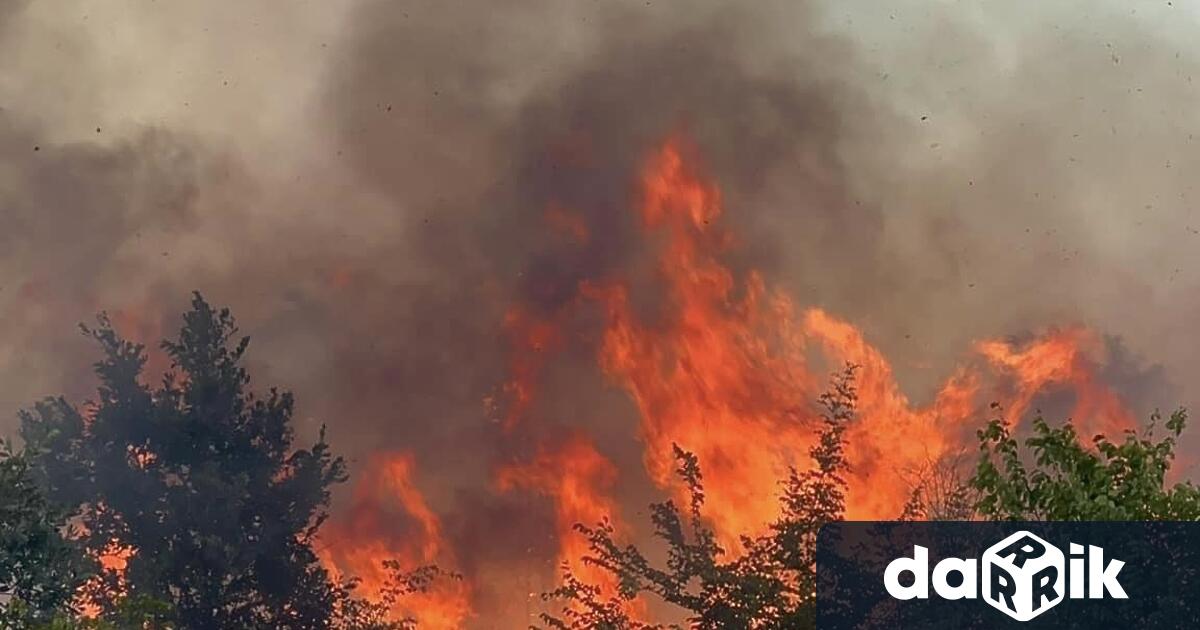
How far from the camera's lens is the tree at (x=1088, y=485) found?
11.4 metres

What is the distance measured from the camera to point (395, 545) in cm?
4206

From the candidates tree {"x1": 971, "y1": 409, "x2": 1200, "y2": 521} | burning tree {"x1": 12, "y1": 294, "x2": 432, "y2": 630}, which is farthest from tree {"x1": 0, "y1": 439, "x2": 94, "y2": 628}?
tree {"x1": 971, "y1": 409, "x2": 1200, "y2": 521}

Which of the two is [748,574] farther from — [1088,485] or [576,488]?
[576,488]

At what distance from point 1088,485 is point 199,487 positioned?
28.3 metres

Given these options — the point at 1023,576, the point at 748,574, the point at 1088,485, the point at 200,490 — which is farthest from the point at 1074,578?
the point at 200,490

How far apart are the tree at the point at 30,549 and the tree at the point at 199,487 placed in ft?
46.5

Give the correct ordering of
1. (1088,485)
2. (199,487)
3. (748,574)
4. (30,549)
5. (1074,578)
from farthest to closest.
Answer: (199,487) → (748,574) → (30,549) → (1088,485) → (1074,578)

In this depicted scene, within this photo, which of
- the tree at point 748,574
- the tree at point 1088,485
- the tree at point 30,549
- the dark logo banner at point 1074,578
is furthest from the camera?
the tree at point 748,574

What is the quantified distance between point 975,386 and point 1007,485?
31202 millimetres

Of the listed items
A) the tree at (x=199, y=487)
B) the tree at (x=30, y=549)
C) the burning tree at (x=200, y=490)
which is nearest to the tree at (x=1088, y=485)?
the tree at (x=30, y=549)

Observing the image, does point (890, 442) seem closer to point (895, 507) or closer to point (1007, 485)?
point (895, 507)

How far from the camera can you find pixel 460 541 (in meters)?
43.0

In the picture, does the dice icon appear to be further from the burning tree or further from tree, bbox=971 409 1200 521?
the burning tree

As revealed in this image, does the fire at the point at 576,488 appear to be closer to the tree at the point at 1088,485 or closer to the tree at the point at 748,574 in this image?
the tree at the point at 748,574
